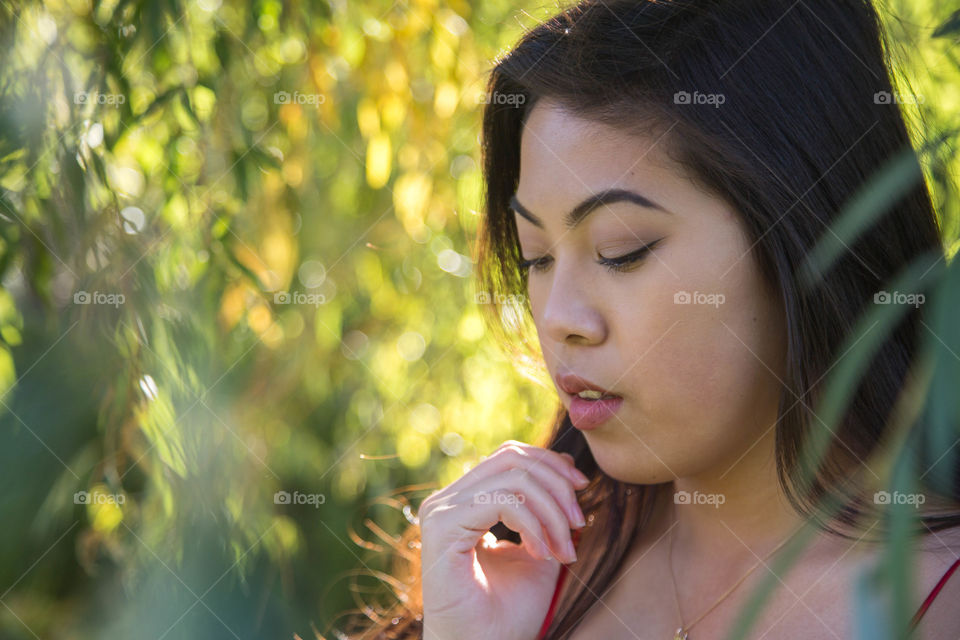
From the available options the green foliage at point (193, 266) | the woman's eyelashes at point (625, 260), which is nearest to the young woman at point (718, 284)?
the woman's eyelashes at point (625, 260)

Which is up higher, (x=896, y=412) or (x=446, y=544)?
(x=896, y=412)

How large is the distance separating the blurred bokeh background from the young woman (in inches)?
9.2

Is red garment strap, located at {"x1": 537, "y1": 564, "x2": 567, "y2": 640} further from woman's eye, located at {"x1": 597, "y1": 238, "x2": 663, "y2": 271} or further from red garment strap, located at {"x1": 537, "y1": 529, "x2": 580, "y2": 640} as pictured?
woman's eye, located at {"x1": 597, "y1": 238, "x2": 663, "y2": 271}

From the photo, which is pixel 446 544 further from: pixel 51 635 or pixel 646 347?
pixel 51 635

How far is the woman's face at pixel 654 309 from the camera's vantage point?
915 millimetres

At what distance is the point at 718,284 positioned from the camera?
35.9 inches

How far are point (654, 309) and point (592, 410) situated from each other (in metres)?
0.13

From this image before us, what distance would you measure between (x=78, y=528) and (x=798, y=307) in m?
1.21

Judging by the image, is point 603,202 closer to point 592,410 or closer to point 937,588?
point 592,410

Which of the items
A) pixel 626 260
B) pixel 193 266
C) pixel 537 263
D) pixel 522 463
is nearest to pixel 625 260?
pixel 626 260

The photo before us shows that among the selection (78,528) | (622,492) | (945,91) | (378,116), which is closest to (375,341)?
(378,116)

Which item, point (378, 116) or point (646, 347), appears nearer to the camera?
point (646, 347)

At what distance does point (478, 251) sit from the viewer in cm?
136

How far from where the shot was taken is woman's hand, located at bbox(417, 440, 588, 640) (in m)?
1.08
